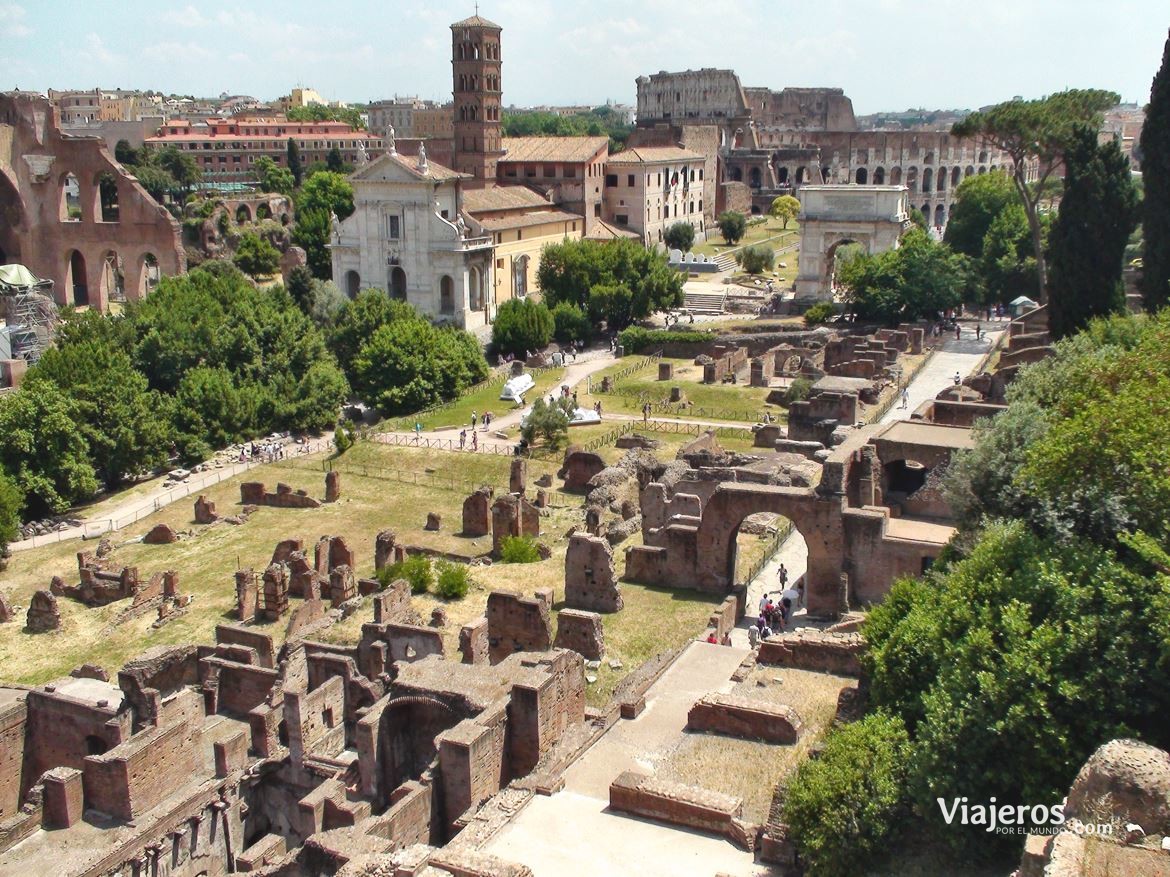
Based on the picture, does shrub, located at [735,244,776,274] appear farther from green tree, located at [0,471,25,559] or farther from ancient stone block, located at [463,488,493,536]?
green tree, located at [0,471,25,559]

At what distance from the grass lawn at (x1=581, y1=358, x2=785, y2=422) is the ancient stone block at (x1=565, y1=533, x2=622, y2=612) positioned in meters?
21.4

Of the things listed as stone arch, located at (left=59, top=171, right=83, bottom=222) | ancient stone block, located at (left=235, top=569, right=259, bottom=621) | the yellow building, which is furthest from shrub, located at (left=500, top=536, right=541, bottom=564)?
stone arch, located at (left=59, top=171, right=83, bottom=222)

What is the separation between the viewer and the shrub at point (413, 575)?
1128 inches

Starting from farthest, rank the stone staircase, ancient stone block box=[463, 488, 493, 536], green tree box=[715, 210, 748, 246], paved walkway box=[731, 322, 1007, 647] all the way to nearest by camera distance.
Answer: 1. green tree box=[715, 210, 748, 246]
2. the stone staircase
3. ancient stone block box=[463, 488, 493, 536]
4. paved walkway box=[731, 322, 1007, 647]

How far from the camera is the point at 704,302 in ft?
229

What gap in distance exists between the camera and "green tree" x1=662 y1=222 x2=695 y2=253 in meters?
84.3

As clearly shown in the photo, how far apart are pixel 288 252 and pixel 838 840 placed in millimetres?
67765

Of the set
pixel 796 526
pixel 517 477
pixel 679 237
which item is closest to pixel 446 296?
pixel 679 237

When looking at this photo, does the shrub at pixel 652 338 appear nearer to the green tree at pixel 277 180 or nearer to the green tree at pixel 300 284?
the green tree at pixel 300 284

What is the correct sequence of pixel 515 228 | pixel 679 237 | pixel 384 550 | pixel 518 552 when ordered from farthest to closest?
pixel 679 237, pixel 515 228, pixel 384 550, pixel 518 552

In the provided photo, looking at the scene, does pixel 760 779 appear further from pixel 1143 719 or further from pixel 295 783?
pixel 295 783

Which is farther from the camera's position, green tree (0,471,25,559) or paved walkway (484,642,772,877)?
green tree (0,471,25,559)

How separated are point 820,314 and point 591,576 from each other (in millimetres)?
37630

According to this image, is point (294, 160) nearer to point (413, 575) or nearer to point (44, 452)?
point (44, 452)
